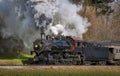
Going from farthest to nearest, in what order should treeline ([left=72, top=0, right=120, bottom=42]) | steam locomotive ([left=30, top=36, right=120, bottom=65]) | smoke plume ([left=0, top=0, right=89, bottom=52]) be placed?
treeline ([left=72, top=0, right=120, bottom=42]) < smoke plume ([left=0, top=0, right=89, bottom=52]) < steam locomotive ([left=30, top=36, right=120, bottom=65])

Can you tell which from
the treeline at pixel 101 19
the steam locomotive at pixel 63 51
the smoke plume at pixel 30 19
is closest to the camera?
the steam locomotive at pixel 63 51

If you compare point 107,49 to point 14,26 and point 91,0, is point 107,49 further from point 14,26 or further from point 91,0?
point 91,0

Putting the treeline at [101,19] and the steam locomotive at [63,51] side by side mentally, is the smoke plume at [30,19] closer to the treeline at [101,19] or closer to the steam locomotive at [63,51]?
the steam locomotive at [63,51]

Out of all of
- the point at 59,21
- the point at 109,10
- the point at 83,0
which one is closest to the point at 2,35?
the point at 59,21

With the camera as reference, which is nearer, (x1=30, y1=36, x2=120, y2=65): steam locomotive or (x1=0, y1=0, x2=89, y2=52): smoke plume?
(x1=30, y1=36, x2=120, y2=65): steam locomotive

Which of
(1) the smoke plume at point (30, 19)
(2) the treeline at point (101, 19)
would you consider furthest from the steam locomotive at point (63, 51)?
(2) the treeline at point (101, 19)

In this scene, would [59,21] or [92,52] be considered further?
[59,21]

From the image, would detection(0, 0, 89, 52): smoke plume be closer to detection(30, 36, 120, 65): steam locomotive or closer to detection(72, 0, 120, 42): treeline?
detection(30, 36, 120, 65): steam locomotive

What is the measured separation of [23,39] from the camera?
4706 centimetres

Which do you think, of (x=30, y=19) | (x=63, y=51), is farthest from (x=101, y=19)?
(x=63, y=51)

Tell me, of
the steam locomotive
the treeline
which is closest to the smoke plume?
the steam locomotive

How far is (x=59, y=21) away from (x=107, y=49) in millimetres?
8055

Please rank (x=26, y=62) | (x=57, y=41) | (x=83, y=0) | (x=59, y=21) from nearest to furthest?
(x=57, y=41)
(x=26, y=62)
(x=59, y=21)
(x=83, y=0)

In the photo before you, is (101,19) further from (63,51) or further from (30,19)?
(63,51)
